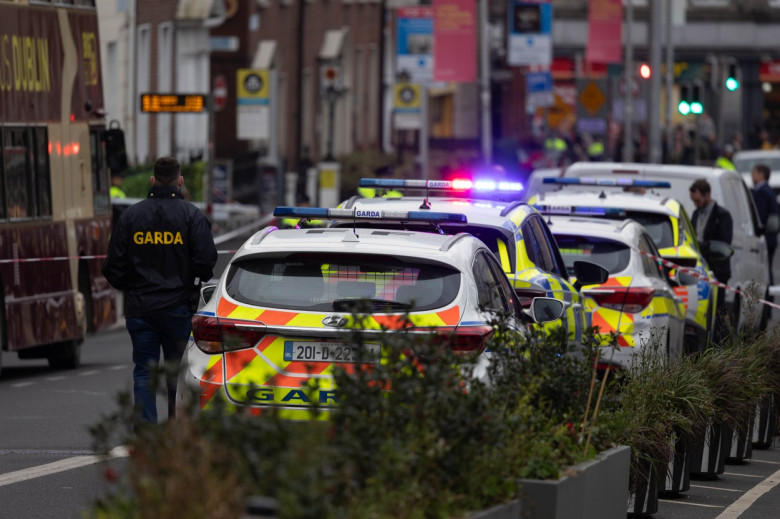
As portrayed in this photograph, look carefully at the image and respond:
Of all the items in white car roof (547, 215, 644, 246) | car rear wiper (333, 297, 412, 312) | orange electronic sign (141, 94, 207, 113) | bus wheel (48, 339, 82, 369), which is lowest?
bus wheel (48, 339, 82, 369)

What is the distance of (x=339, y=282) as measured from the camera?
8.91 meters

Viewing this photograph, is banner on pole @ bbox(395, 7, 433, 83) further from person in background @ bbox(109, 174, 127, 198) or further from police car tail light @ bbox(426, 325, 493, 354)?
police car tail light @ bbox(426, 325, 493, 354)

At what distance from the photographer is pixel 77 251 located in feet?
62.4

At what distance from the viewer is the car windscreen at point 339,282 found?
8.77 m

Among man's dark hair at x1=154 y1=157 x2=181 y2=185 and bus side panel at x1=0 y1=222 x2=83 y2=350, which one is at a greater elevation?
man's dark hair at x1=154 y1=157 x2=181 y2=185

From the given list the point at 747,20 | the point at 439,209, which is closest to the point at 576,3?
the point at 747,20

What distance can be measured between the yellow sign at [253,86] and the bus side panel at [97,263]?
13.8 metres

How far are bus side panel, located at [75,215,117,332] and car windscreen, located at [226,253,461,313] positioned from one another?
33.9 feet

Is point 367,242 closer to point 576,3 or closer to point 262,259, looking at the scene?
point 262,259

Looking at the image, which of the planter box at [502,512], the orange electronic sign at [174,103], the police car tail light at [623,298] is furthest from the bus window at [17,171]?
the planter box at [502,512]

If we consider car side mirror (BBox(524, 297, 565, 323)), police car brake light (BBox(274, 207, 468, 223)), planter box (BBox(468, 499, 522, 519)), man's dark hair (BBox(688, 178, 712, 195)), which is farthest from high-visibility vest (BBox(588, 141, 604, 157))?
planter box (BBox(468, 499, 522, 519))

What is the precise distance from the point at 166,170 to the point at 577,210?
486 centimetres

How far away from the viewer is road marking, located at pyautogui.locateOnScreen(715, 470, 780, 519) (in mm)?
10031

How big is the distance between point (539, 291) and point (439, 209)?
101 centimetres
